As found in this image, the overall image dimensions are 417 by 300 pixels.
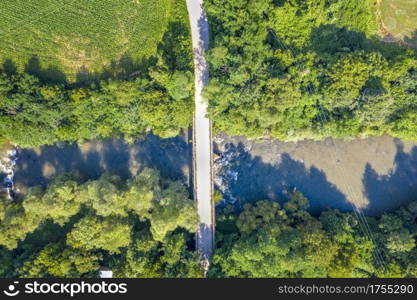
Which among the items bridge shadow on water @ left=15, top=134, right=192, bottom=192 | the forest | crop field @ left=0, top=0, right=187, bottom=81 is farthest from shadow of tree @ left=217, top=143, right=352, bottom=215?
crop field @ left=0, top=0, right=187, bottom=81

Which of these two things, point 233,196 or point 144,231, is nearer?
point 144,231

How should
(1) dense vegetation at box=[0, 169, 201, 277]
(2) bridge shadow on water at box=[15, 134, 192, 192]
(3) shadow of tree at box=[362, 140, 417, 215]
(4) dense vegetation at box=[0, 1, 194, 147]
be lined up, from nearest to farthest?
(1) dense vegetation at box=[0, 169, 201, 277], (4) dense vegetation at box=[0, 1, 194, 147], (2) bridge shadow on water at box=[15, 134, 192, 192], (3) shadow of tree at box=[362, 140, 417, 215]

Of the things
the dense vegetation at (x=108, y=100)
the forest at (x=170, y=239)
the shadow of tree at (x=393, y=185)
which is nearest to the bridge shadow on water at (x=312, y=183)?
the shadow of tree at (x=393, y=185)

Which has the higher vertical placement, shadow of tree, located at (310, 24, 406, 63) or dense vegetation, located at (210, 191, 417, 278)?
shadow of tree, located at (310, 24, 406, 63)

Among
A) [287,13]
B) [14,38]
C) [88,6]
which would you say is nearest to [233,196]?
[287,13]

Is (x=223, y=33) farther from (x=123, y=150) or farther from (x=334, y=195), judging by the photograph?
(x=334, y=195)

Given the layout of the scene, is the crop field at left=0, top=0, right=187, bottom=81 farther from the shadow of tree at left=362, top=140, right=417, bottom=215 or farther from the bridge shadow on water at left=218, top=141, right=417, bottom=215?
the shadow of tree at left=362, top=140, right=417, bottom=215

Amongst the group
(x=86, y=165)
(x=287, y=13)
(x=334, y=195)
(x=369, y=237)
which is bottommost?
(x=369, y=237)
